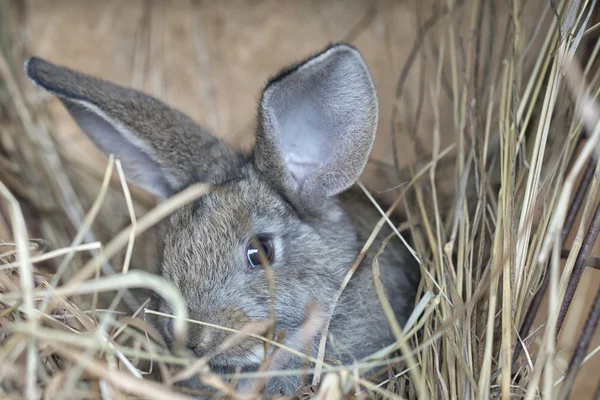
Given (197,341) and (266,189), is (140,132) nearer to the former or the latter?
(266,189)

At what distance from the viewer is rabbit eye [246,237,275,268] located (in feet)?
7.59

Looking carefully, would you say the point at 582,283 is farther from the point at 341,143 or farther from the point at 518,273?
the point at 341,143

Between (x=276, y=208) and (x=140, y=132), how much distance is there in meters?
0.64

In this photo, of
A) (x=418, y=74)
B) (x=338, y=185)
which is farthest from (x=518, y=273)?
(x=418, y=74)

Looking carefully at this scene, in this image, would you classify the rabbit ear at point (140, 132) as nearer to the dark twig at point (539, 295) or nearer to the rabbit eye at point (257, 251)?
the rabbit eye at point (257, 251)

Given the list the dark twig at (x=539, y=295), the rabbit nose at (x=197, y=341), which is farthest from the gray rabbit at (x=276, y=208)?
the dark twig at (x=539, y=295)

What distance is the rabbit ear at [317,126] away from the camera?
219 centimetres

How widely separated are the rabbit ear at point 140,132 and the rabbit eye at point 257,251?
1.32ft

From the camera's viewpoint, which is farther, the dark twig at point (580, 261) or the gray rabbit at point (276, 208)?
the gray rabbit at point (276, 208)

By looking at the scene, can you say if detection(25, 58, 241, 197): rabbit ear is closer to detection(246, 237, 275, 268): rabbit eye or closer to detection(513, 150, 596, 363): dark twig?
detection(246, 237, 275, 268): rabbit eye

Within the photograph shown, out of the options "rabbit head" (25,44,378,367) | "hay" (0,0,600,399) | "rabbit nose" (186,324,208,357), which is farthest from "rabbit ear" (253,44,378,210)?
"rabbit nose" (186,324,208,357)

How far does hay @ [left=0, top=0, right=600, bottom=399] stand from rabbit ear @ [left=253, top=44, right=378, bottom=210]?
0.20 meters

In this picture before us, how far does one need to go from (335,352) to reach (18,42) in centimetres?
250

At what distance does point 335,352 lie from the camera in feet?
8.18
